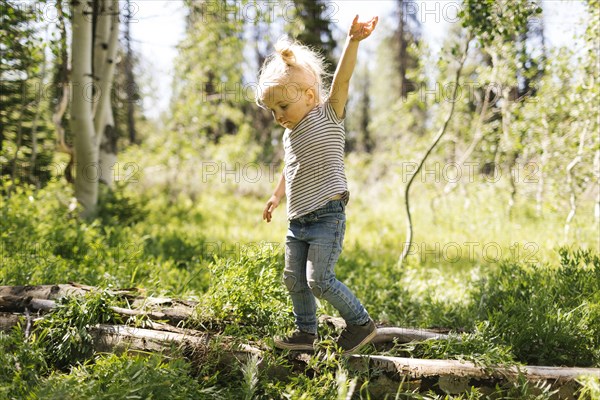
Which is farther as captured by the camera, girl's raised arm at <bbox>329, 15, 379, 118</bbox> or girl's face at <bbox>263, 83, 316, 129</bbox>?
girl's face at <bbox>263, 83, 316, 129</bbox>

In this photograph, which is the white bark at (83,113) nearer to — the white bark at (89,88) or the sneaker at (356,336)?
the white bark at (89,88)

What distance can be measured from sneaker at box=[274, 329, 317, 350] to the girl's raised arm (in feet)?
4.88

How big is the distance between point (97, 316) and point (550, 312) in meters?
3.17

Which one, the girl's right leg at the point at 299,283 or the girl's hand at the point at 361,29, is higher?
the girl's hand at the point at 361,29

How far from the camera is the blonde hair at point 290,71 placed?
2.95m

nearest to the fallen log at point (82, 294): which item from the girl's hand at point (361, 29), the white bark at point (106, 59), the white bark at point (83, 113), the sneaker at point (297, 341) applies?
the sneaker at point (297, 341)

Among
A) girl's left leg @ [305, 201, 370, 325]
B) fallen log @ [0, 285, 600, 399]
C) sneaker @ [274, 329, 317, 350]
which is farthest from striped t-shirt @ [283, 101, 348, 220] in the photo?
fallen log @ [0, 285, 600, 399]

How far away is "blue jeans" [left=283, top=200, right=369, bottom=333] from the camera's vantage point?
2.91 m

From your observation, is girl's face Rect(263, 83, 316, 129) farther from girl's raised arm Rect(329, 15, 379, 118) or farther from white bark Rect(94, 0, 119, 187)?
white bark Rect(94, 0, 119, 187)

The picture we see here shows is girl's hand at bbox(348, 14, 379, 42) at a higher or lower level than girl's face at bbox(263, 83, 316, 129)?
→ higher

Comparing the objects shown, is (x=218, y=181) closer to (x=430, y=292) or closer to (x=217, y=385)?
(x=430, y=292)

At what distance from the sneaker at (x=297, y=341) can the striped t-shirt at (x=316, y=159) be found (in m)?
0.77

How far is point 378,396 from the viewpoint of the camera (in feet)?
9.43

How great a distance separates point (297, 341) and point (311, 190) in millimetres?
986
